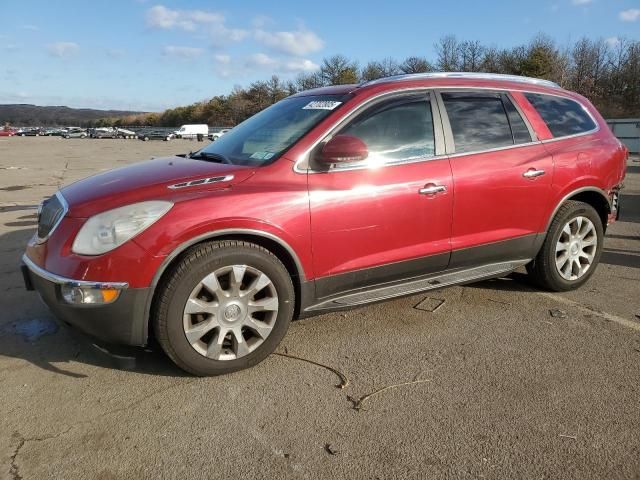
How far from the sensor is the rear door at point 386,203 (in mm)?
3334

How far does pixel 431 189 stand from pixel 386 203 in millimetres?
391

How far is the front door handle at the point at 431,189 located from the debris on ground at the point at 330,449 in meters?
1.84

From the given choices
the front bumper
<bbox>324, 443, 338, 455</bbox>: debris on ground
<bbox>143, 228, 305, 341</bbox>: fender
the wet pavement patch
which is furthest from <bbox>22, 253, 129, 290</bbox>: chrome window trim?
<bbox>324, 443, 338, 455</bbox>: debris on ground

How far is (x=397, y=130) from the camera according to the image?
366 centimetres

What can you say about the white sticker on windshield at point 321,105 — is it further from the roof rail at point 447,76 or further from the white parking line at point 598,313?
the white parking line at point 598,313

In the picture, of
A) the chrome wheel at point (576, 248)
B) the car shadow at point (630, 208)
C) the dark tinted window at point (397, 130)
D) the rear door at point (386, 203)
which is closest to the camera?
the rear door at point (386, 203)

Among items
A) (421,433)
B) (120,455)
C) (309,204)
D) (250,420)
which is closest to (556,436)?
(421,433)

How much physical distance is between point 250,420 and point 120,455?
0.64 meters

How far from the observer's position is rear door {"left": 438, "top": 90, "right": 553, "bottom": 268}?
384 cm

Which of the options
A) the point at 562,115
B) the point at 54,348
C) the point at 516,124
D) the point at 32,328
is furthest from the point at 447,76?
the point at 32,328

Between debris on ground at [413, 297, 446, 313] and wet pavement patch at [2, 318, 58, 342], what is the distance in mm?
2821

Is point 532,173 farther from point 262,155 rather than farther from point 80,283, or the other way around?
point 80,283

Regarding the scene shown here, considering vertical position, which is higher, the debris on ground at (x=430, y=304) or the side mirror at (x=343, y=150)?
the side mirror at (x=343, y=150)

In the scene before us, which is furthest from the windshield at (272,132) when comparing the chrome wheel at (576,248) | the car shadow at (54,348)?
the chrome wheel at (576,248)
